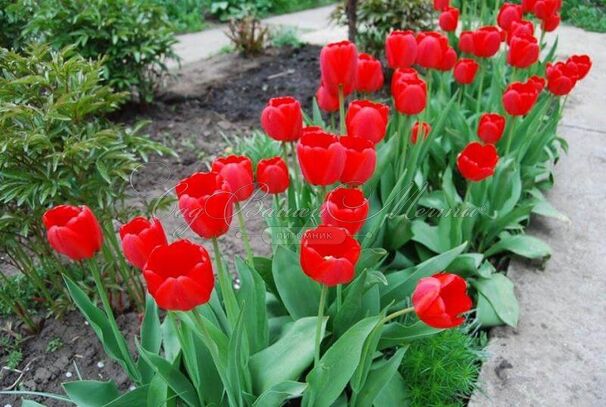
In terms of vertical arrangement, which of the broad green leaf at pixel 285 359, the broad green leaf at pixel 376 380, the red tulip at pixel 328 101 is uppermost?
the red tulip at pixel 328 101

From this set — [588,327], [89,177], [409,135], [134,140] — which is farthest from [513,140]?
[89,177]

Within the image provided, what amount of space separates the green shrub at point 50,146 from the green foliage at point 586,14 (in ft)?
18.6

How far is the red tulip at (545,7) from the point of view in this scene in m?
2.61

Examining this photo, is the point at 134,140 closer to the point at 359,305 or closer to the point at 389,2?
the point at 359,305

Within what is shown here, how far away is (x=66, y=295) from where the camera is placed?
205cm

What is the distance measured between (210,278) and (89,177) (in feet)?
3.44

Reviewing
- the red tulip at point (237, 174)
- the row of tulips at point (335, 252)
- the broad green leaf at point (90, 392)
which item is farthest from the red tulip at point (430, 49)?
the broad green leaf at point (90, 392)

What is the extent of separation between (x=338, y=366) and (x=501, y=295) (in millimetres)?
955

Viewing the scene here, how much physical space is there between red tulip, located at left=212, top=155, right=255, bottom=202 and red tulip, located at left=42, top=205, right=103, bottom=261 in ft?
0.91

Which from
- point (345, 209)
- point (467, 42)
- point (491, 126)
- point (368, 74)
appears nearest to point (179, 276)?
point (345, 209)

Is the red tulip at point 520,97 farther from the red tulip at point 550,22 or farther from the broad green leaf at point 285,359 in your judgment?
the broad green leaf at point 285,359

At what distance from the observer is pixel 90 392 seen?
4.39 feet

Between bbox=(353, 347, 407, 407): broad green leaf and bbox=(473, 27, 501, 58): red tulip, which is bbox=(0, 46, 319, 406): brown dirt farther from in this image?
bbox=(473, 27, 501, 58): red tulip

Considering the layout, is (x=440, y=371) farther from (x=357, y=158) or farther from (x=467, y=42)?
(x=467, y=42)
